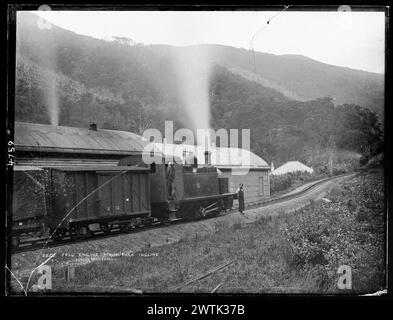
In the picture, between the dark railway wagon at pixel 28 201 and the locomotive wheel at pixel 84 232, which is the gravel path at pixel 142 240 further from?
the dark railway wagon at pixel 28 201

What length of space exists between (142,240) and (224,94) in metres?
2.23

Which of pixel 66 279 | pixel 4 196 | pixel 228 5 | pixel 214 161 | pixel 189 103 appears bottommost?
pixel 66 279

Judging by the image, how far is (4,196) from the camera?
4.97 meters

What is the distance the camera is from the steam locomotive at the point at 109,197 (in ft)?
17.1

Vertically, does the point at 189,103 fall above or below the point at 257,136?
above

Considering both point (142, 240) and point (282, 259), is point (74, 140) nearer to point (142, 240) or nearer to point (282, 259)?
point (142, 240)

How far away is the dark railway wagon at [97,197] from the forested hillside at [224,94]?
775 mm

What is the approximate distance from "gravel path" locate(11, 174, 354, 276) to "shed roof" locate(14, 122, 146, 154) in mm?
1161

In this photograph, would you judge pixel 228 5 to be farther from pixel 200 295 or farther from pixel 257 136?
pixel 200 295

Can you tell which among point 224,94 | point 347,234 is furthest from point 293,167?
point 224,94

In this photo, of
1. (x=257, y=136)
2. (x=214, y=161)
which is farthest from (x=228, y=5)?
(x=214, y=161)

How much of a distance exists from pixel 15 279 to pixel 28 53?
109 inches

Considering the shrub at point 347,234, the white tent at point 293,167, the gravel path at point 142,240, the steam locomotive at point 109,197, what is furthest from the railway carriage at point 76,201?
the shrub at point 347,234
